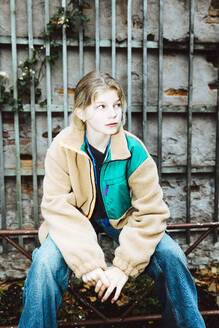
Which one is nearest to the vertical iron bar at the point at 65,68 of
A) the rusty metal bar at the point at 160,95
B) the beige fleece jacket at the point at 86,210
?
the rusty metal bar at the point at 160,95

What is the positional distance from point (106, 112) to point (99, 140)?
19cm

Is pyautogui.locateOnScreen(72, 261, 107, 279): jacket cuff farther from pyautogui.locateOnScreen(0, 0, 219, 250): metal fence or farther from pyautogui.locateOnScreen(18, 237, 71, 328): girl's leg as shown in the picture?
pyautogui.locateOnScreen(0, 0, 219, 250): metal fence

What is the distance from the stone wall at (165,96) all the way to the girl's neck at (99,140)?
1.03m

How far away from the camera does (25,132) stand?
2705mm

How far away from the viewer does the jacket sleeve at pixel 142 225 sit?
1481mm

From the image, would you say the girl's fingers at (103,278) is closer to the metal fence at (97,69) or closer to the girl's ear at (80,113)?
the girl's ear at (80,113)

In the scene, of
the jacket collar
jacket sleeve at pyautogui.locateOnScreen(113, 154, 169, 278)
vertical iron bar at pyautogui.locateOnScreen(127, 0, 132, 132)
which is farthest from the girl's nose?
vertical iron bar at pyautogui.locateOnScreen(127, 0, 132, 132)

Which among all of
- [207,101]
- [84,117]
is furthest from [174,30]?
[84,117]

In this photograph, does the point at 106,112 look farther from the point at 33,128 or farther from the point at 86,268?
the point at 33,128

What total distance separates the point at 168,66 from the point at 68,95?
90 centimetres

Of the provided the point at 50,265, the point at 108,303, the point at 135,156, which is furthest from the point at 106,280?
the point at 108,303

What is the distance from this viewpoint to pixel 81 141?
5.67ft

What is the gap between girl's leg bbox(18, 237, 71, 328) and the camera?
1354 millimetres

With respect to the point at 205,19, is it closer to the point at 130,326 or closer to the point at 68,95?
the point at 68,95
